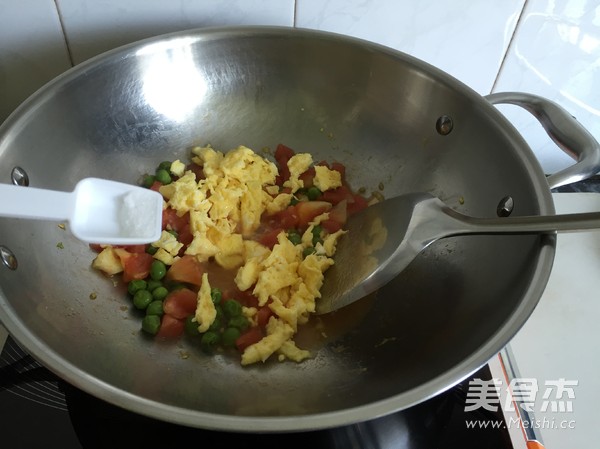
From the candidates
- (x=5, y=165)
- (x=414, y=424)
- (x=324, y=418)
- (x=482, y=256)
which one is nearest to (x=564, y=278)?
(x=482, y=256)

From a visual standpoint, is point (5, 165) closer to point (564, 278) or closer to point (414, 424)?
point (414, 424)

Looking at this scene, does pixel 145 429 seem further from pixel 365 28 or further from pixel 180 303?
pixel 365 28

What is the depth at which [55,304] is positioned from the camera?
89cm

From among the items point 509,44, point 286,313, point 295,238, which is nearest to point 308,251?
point 295,238

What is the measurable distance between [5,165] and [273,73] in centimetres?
54

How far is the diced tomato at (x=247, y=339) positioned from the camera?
3.19 feet

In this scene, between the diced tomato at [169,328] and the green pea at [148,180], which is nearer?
the diced tomato at [169,328]

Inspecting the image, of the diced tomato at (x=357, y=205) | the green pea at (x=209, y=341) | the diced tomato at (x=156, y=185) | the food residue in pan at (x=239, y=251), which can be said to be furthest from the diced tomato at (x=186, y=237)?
the diced tomato at (x=357, y=205)

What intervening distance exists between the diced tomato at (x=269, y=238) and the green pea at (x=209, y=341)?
216mm

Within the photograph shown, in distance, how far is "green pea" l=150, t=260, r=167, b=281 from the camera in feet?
3.41

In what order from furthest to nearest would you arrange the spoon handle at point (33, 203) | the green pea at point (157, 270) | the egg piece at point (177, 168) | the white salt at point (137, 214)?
the egg piece at point (177, 168) → the green pea at point (157, 270) → the white salt at point (137, 214) → the spoon handle at point (33, 203)

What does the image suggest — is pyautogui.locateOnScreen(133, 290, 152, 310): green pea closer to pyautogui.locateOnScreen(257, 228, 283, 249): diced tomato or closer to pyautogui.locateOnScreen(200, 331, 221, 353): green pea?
pyautogui.locateOnScreen(200, 331, 221, 353): green pea

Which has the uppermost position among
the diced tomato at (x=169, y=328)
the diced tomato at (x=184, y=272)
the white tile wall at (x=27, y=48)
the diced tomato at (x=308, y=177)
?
the white tile wall at (x=27, y=48)

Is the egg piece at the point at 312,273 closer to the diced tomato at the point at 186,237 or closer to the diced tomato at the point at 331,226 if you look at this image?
the diced tomato at the point at 331,226
